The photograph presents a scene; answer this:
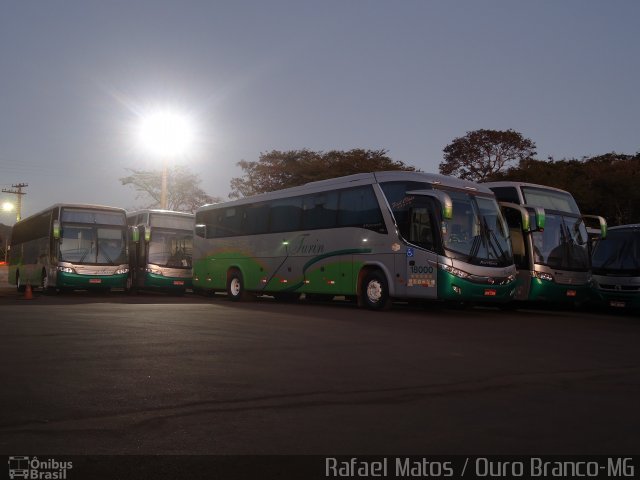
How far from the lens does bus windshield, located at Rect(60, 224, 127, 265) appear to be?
25.4 m

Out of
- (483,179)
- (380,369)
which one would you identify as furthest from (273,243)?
(483,179)

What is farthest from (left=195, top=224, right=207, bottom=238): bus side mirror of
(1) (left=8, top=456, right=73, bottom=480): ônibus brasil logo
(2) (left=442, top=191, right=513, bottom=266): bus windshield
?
(1) (left=8, top=456, right=73, bottom=480): ônibus brasil logo

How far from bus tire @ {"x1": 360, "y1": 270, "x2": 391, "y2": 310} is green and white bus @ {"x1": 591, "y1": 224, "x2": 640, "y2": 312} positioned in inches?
262

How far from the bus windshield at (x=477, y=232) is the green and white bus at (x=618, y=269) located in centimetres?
443

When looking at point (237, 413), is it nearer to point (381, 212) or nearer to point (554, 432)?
point (554, 432)

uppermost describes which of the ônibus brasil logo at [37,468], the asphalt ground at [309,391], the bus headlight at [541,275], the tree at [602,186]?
the tree at [602,186]

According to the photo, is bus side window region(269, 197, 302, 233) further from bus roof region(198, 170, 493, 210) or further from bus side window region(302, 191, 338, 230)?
bus roof region(198, 170, 493, 210)

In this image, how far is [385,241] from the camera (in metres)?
16.6

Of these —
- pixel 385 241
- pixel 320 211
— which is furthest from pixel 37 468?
pixel 320 211

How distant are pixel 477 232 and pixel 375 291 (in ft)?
9.74

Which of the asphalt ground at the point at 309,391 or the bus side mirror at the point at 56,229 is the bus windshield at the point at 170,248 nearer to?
the bus side mirror at the point at 56,229

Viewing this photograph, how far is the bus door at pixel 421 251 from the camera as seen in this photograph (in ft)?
50.5

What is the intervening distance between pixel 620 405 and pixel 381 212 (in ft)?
36.5

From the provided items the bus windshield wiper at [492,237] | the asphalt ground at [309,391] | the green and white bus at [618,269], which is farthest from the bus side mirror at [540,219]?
the asphalt ground at [309,391]
